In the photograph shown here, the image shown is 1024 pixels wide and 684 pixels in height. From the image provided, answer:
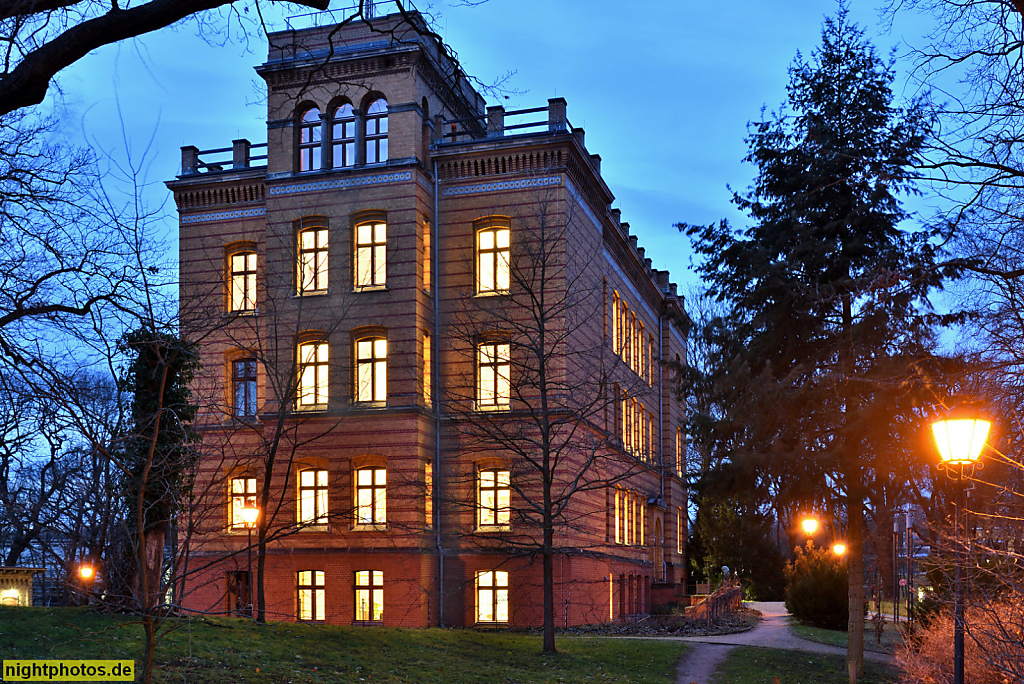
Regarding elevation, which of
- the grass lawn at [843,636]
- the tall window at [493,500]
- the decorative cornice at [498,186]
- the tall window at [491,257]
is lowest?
the grass lawn at [843,636]

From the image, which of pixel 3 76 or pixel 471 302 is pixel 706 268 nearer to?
pixel 471 302

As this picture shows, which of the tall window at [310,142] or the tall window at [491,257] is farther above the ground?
the tall window at [310,142]

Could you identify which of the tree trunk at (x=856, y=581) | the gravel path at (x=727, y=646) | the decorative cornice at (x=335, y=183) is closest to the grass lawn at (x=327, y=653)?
the gravel path at (x=727, y=646)

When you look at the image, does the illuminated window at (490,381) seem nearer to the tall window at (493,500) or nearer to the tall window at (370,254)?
the tall window at (493,500)

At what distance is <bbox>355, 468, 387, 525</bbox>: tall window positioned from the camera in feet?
105

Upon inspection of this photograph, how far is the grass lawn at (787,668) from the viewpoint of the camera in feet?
73.1

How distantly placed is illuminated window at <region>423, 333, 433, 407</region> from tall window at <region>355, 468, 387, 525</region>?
2742mm

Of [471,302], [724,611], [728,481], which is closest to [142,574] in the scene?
[728,481]

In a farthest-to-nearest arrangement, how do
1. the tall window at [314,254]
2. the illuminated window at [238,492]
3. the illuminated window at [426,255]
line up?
the illuminated window at [238,492], the illuminated window at [426,255], the tall window at [314,254]

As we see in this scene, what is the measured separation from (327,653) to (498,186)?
59.6ft

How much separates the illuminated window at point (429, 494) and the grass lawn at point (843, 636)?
1228cm

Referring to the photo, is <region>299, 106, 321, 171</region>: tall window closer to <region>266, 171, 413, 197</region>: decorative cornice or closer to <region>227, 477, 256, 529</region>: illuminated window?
<region>266, 171, 413, 197</region>: decorative cornice

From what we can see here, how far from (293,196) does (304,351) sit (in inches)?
202

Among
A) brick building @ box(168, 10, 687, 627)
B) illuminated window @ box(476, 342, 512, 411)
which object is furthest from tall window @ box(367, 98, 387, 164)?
illuminated window @ box(476, 342, 512, 411)
